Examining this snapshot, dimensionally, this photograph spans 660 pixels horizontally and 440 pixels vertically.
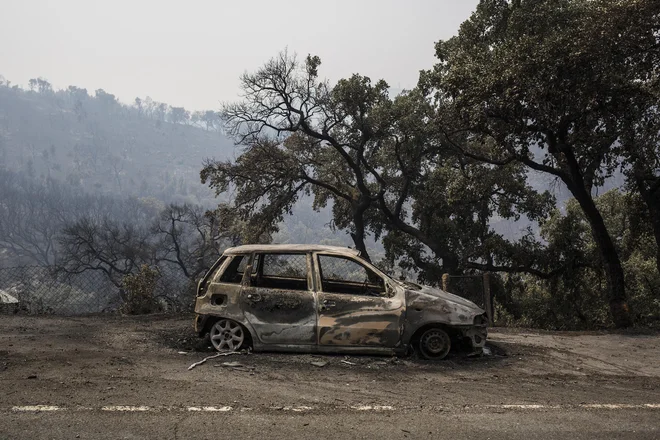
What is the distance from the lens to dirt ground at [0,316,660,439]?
4.70 m

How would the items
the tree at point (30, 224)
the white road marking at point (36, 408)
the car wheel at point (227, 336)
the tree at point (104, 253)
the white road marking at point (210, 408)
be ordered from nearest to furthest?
the white road marking at point (36, 408) → the white road marking at point (210, 408) → the car wheel at point (227, 336) → the tree at point (104, 253) → the tree at point (30, 224)

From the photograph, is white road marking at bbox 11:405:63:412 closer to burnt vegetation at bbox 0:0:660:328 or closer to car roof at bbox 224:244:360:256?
car roof at bbox 224:244:360:256

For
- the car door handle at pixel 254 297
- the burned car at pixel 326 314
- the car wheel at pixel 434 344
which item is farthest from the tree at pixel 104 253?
the car wheel at pixel 434 344

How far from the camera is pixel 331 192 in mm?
26797

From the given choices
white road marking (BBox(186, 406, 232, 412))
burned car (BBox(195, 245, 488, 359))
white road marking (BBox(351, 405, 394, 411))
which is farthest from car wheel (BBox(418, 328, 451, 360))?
white road marking (BBox(186, 406, 232, 412))

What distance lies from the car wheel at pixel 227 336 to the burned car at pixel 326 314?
1 centimetres

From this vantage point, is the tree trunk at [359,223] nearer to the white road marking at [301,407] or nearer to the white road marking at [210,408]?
the white road marking at [301,407]

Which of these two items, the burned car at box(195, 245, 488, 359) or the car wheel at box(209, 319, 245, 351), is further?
the car wheel at box(209, 319, 245, 351)

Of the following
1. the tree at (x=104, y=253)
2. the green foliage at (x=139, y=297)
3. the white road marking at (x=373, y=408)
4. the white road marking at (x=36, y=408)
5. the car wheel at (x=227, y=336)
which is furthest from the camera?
the tree at (x=104, y=253)

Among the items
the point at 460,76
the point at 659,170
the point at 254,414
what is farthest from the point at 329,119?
the point at 254,414

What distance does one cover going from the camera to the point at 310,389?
589 cm

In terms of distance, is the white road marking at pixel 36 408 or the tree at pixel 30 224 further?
the tree at pixel 30 224

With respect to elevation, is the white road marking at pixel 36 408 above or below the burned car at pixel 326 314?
below

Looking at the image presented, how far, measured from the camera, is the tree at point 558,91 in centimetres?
1208
